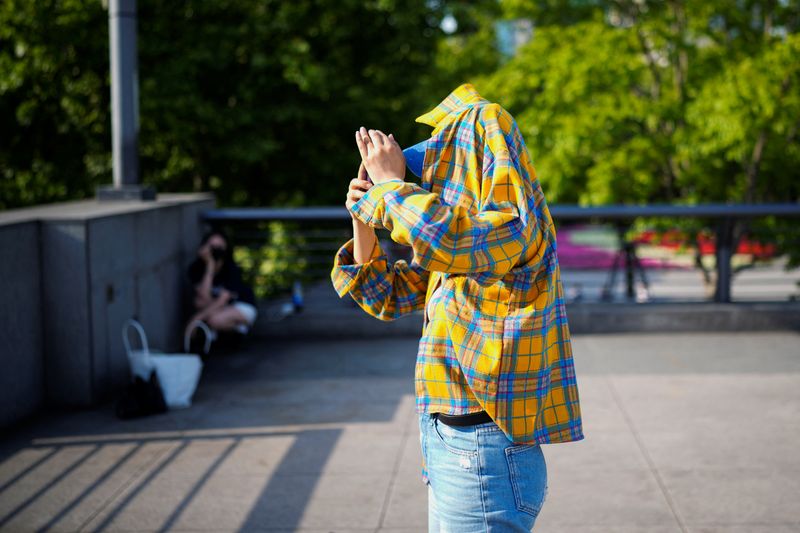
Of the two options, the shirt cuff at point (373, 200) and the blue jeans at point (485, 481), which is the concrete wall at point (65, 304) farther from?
the shirt cuff at point (373, 200)

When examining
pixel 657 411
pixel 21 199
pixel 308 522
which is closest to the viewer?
pixel 308 522

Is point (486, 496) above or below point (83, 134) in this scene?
below

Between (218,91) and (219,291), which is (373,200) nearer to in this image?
(219,291)

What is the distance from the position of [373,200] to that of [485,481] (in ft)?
2.40

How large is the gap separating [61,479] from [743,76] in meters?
9.30

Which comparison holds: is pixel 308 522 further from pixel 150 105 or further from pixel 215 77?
pixel 215 77

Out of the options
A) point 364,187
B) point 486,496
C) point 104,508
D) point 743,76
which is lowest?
point 104,508

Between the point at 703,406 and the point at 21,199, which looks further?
the point at 21,199

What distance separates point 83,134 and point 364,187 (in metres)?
16.5

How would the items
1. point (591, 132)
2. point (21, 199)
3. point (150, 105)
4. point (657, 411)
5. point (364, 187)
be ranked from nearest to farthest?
point (364, 187), point (657, 411), point (591, 132), point (150, 105), point (21, 199)

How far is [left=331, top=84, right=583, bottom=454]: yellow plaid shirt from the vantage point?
2018 mm

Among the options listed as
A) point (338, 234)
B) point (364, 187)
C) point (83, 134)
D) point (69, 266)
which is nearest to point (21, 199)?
point (83, 134)

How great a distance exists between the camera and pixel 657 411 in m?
6.16

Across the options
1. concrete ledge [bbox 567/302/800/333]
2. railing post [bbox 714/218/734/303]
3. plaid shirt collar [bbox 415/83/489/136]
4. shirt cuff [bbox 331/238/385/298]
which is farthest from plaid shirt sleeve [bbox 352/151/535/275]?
railing post [bbox 714/218/734/303]
